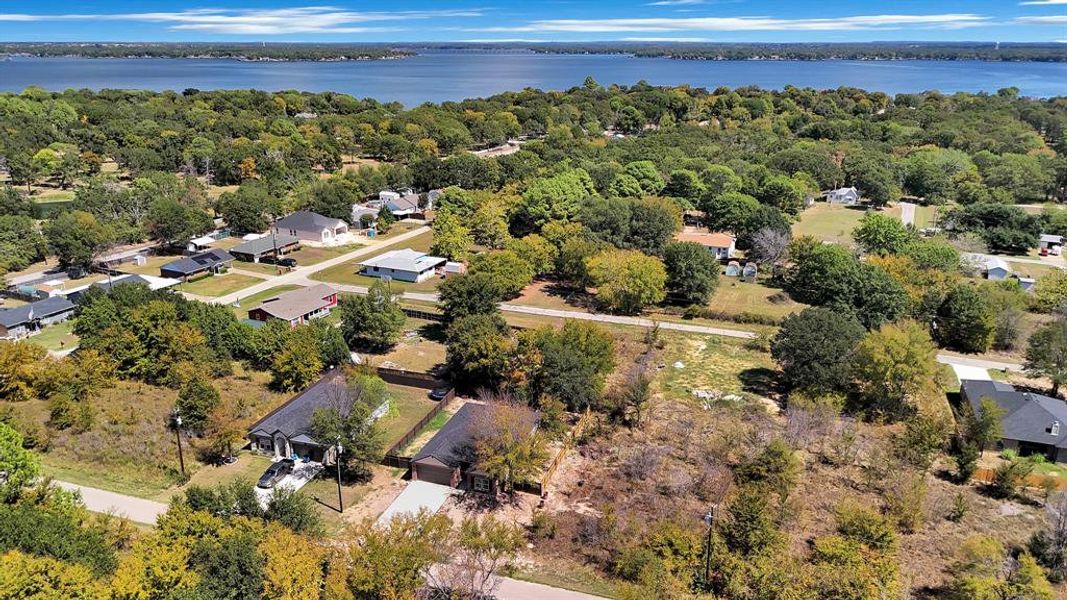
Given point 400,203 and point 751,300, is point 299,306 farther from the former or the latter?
point 400,203

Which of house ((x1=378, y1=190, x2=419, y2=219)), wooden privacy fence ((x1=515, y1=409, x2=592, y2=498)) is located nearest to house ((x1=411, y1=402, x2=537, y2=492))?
wooden privacy fence ((x1=515, y1=409, x2=592, y2=498))

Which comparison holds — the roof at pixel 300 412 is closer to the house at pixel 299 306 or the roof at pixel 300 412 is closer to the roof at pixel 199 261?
the house at pixel 299 306

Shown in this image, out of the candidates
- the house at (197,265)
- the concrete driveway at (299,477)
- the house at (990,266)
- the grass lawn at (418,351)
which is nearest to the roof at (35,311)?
the house at (197,265)

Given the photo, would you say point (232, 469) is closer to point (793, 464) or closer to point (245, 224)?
point (793, 464)

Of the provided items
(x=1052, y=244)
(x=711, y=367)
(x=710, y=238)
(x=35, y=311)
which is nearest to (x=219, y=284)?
(x=35, y=311)

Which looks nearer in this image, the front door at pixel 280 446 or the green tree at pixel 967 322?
the front door at pixel 280 446

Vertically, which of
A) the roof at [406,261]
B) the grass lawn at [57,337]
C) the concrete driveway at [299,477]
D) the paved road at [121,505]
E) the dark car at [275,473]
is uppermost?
the roof at [406,261]
